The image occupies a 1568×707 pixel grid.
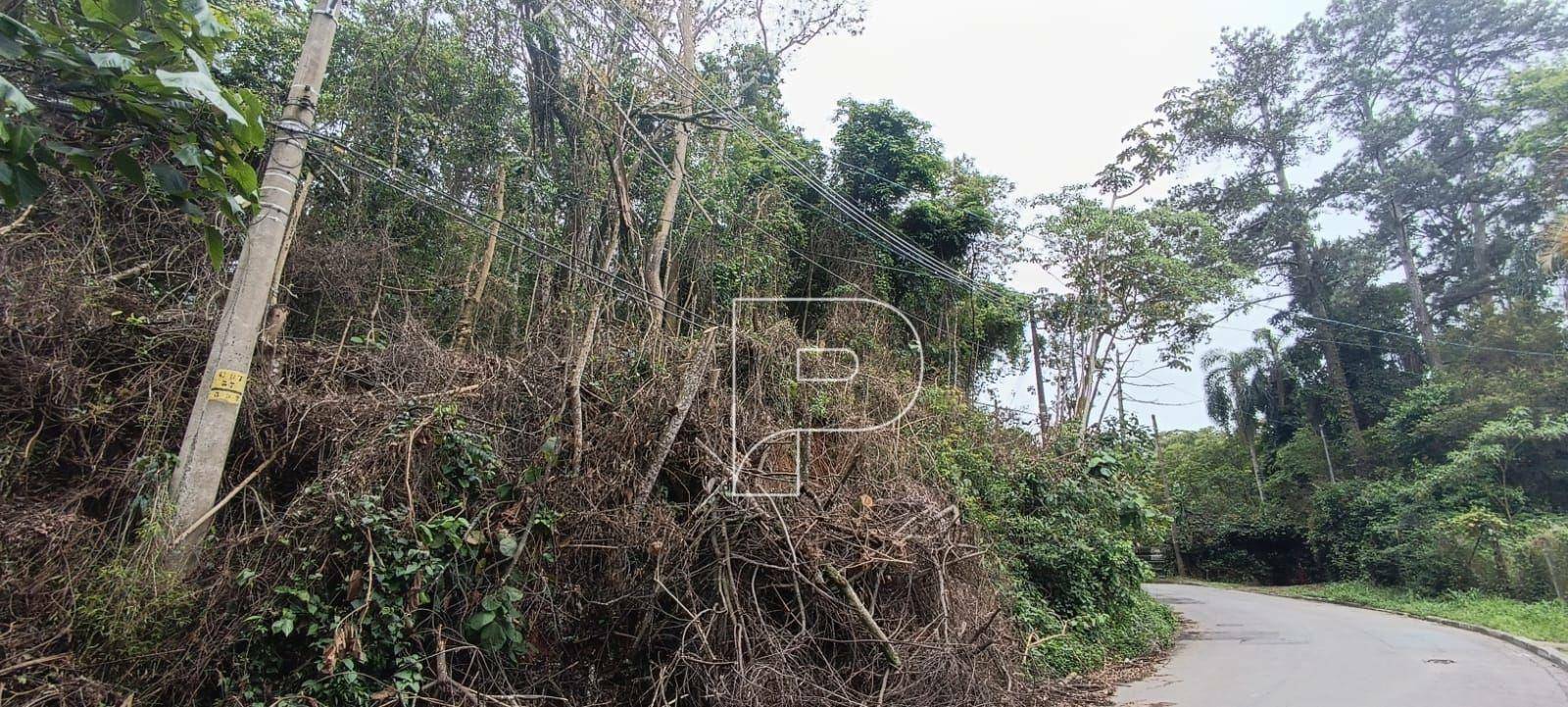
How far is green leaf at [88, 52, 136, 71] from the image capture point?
200 centimetres

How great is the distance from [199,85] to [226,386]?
3.21 m

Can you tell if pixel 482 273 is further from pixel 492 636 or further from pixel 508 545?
pixel 492 636

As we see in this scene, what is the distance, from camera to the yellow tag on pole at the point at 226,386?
4418 mm

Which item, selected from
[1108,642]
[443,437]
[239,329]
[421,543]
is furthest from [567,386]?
[1108,642]

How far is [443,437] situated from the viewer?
5020mm

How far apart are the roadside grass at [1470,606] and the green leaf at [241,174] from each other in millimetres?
16487

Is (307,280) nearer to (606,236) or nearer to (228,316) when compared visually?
(228,316)

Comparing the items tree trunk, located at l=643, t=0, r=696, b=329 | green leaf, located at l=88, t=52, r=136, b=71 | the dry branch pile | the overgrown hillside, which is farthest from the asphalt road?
green leaf, located at l=88, t=52, r=136, b=71

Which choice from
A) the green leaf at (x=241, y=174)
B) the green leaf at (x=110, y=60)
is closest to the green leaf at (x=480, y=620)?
the green leaf at (x=241, y=174)

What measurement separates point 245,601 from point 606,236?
5998 millimetres

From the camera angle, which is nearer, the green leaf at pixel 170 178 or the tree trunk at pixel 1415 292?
the green leaf at pixel 170 178

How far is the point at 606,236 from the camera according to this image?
30.5ft

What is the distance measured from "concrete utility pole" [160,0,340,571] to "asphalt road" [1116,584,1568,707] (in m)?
7.75

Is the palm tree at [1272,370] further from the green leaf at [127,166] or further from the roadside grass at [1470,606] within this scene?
the green leaf at [127,166]
